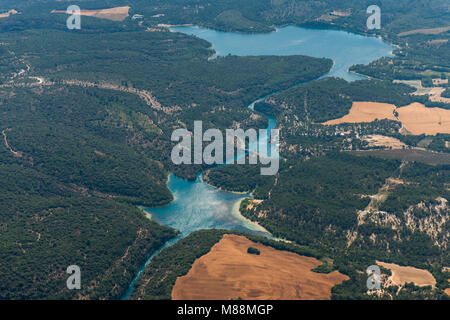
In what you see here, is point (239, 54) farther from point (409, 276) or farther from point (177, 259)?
point (409, 276)

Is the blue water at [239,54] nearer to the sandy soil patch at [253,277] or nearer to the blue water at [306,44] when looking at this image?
the blue water at [306,44]

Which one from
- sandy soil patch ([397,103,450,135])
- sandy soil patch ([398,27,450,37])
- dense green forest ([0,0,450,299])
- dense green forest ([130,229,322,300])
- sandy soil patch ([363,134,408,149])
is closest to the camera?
dense green forest ([130,229,322,300])

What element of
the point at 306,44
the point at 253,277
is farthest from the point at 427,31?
the point at 253,277

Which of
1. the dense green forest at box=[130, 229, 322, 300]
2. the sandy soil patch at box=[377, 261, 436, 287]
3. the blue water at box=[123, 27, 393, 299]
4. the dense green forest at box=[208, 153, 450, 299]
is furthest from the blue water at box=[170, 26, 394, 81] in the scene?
the sandy soil patch at box=[377, 261, 436, 287]

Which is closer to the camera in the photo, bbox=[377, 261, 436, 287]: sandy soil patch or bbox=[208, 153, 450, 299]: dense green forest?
bbox=[377, 261, 436, 287]: sandy soil patch

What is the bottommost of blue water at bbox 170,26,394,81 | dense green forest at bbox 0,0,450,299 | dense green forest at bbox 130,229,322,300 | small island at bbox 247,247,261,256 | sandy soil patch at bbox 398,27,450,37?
dense green forest at bbox 130,229,322,300

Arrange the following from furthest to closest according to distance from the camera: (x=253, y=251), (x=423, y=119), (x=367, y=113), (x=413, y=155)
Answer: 1. (x=367, y=113)
2. (x=423, y=119)
3. (x=413, y=155)
4. (x=253, y=251)

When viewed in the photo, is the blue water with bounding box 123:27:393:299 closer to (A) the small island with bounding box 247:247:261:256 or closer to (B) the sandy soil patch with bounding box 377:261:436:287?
(A) the small island with bounding box 247:247:261:256

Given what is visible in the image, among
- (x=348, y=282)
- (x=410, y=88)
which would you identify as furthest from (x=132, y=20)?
(x=348, y=282)
